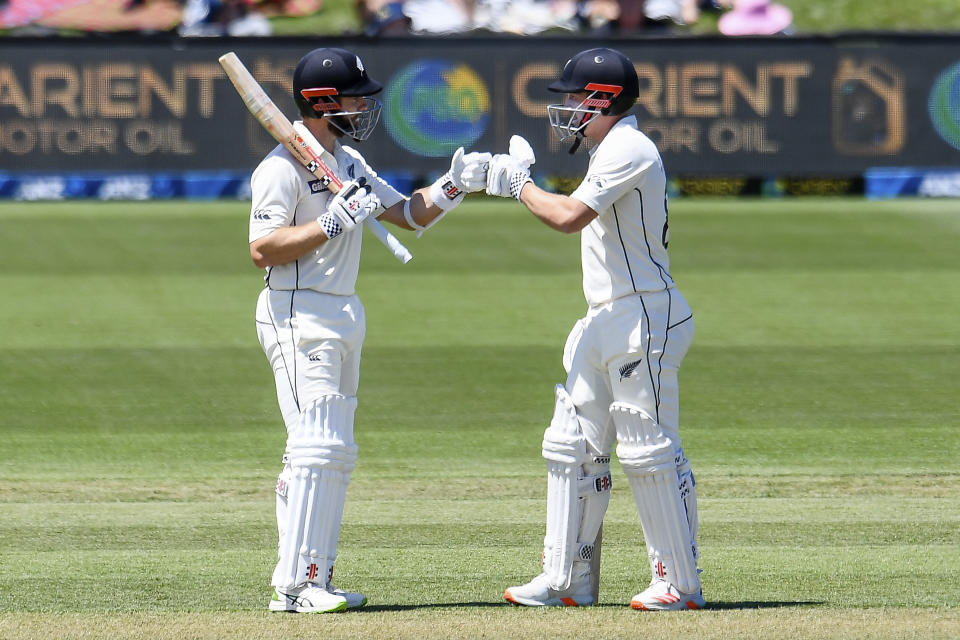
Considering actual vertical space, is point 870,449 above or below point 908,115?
below

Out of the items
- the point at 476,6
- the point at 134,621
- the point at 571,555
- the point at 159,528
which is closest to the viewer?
the point at 134,621

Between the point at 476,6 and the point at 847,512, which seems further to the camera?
the point at 476,6

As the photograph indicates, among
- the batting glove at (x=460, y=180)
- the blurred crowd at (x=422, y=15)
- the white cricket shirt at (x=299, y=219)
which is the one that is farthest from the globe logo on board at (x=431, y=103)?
the white cricket shirt at (x=299, y=219)

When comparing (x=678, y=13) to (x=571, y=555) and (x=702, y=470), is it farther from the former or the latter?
(x=571, y=555)

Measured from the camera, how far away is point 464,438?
10.0 m

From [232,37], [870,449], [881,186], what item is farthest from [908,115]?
[870,449]

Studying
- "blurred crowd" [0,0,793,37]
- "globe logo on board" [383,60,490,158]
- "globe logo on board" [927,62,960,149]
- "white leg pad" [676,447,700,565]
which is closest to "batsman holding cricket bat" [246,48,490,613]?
"white leg pad" [676,447,700,565]

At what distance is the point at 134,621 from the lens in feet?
17.8

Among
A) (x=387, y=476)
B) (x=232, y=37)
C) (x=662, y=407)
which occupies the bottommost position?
(x=387, y=476)

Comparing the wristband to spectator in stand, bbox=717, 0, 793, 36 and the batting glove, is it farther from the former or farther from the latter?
spectator in stand, bbox=717, 0, 793, 36

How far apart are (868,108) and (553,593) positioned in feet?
62.1

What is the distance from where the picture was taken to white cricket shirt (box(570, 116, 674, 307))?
18.5 ft

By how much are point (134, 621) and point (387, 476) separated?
3.54 metres

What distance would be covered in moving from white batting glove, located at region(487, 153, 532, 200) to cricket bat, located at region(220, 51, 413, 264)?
43 centimetres
